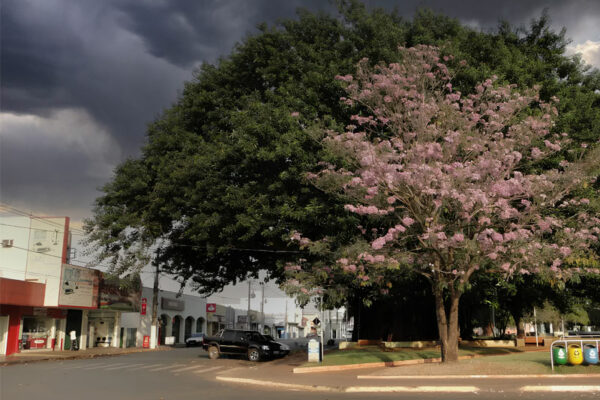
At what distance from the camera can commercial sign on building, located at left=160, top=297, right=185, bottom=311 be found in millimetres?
54297

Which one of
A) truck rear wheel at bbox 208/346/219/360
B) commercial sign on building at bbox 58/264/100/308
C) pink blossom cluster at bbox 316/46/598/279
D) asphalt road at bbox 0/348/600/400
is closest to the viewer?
asphalt road at bbox 0/348/600/400

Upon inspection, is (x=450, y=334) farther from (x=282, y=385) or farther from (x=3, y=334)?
(x=3, y=334)

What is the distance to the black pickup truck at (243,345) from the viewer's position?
93.3ft

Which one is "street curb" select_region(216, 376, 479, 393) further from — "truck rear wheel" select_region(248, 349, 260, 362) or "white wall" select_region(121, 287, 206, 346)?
"white wall" select_region(121, 287, 206, 346)

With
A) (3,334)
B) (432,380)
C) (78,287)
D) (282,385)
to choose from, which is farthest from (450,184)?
(78,287)

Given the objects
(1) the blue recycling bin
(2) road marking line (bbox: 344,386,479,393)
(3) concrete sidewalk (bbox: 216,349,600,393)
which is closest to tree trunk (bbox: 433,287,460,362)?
(3) concrete sidewalk (bbox: 216,349,600,393)

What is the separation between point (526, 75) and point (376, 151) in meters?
7.97

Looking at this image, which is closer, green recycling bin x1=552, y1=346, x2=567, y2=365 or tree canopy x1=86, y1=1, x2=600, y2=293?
green recycling bin x1=552, y1=346, x2=567, y2=365

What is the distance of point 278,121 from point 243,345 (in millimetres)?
13735

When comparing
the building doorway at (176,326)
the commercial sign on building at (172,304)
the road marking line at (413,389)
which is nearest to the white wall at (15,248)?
the commercial sign on building at (172,304)

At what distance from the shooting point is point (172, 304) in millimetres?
56281

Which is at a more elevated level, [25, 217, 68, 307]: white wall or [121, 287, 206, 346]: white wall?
[25, 217, 68, 307]: white wall

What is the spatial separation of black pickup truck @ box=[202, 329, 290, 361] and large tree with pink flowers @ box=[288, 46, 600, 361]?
915 centimetres

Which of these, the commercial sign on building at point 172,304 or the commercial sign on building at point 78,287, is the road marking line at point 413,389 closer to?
the commercial sign on building at point 78,287
